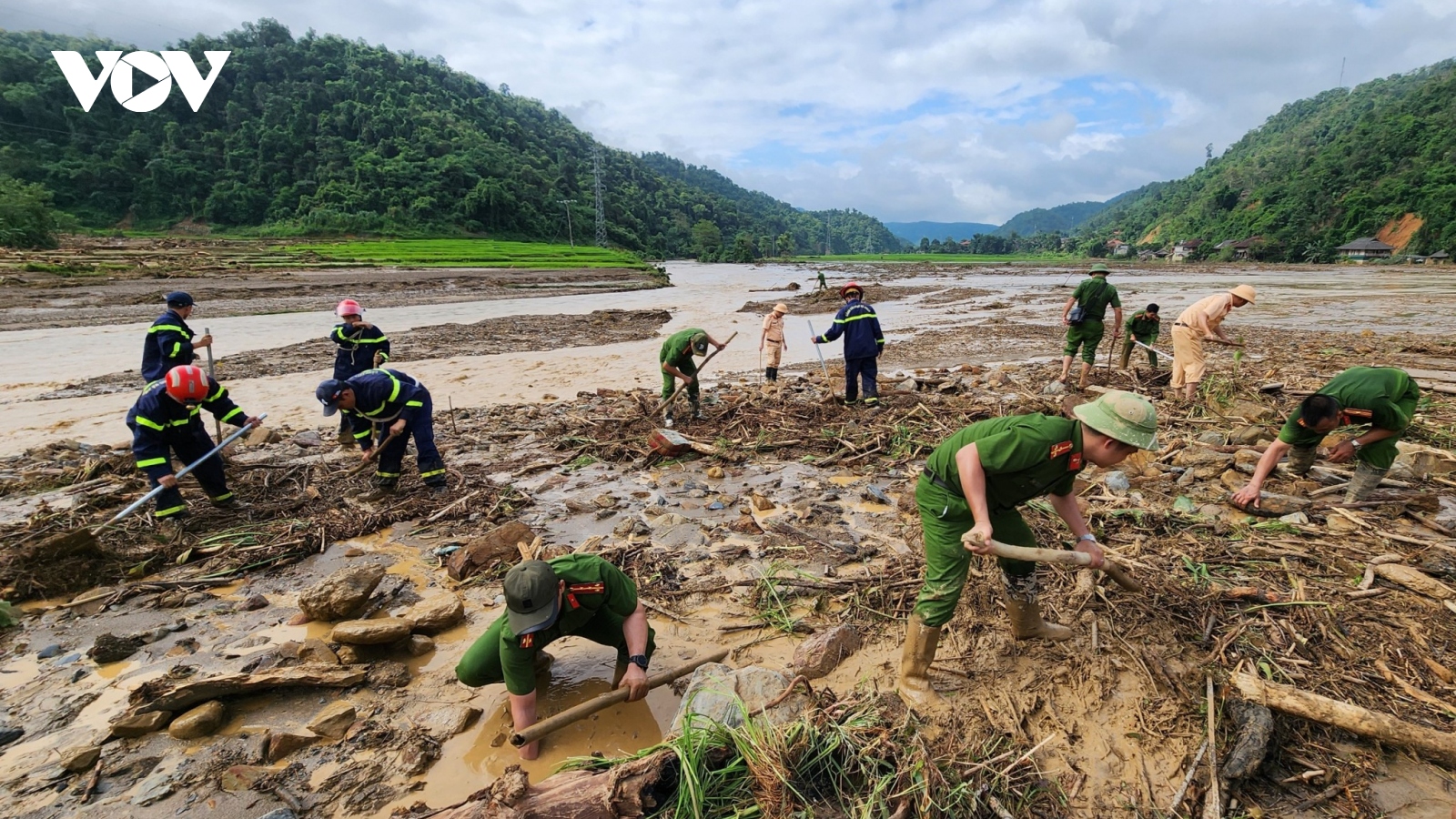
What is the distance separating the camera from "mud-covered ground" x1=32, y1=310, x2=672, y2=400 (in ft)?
35.3

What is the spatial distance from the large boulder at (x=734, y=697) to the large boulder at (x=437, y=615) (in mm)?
1809

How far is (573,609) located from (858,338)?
242 inches

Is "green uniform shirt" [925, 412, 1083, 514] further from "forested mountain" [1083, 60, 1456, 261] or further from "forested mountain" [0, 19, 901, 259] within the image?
"forested mountain" [1083, 60, 1456, 261]

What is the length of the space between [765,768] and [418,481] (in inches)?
206

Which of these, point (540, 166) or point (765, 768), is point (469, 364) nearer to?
point (765, 768)

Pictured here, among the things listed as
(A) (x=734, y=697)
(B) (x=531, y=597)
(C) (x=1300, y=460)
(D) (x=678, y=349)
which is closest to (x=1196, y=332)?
(C) (x=1300, y=460)

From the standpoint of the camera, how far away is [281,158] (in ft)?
212

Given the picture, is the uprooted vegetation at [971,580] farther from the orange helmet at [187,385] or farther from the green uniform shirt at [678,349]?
the orange helmet at [187,385]

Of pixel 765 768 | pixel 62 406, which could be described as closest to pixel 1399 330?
pixel 765 768

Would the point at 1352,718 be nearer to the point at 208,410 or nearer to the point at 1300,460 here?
the point at 1300,460

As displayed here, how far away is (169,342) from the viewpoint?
6.07 meters

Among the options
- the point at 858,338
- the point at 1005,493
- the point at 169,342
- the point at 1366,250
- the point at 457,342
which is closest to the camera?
the point at 1005,493

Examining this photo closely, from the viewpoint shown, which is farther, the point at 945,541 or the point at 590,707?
the point at 945,541

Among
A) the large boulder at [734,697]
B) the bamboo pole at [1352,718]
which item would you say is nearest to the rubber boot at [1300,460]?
the bamboo pole at [1352,718]
